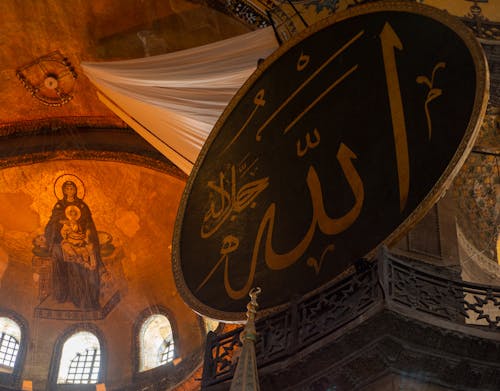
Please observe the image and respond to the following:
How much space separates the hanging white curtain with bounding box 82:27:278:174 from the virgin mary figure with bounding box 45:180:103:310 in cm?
394

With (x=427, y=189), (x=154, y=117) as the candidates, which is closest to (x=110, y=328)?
(x=154, y=117)

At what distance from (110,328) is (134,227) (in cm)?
145

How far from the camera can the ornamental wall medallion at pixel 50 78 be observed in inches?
477

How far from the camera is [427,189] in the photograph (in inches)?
233

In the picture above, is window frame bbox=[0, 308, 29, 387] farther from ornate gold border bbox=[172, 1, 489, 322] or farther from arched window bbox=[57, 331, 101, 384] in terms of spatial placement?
ornate gold border bbox=[172, 1, 489, 322]

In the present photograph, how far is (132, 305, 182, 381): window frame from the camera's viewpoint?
38.9 ft

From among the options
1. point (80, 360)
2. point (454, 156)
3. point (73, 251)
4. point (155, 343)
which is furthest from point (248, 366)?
point (73, 251)

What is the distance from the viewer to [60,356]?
41.0ft

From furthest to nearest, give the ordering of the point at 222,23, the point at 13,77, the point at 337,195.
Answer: the point at 13,77
the point at 222,23
the point at 337,195

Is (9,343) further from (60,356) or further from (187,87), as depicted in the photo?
(187,87)

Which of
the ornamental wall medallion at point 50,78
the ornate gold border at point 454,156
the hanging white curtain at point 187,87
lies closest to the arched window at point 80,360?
the ornamental wall medallion at point 50,78

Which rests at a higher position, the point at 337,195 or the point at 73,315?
the point at 73,315

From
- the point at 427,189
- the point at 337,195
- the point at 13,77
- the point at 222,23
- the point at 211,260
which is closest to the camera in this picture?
the point at 427,189

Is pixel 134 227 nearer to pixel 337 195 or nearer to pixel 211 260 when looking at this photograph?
pixel 211 260
